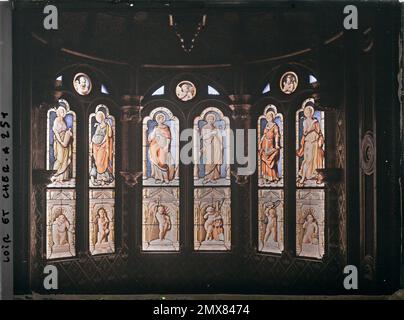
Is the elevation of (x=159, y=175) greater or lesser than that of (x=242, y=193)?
greater

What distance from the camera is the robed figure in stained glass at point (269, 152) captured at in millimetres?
4449

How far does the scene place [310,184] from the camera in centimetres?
447

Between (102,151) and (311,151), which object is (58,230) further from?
(311,151)

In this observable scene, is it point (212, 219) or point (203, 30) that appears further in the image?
point (212, 219)

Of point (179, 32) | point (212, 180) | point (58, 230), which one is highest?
point (179, 32)

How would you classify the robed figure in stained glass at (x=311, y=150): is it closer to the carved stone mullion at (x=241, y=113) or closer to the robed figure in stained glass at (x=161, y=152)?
the carved stone mullion at (x=241, y=113)

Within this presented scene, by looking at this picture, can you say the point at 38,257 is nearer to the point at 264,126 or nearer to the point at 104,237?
→ the point at 104,237

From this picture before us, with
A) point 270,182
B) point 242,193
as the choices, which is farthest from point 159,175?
point 270,182

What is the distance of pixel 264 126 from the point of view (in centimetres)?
448

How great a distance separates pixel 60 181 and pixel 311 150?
199 cm

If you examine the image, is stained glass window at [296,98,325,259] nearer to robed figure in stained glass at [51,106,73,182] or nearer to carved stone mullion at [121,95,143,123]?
carved stone mullion at [121,95,143,123]

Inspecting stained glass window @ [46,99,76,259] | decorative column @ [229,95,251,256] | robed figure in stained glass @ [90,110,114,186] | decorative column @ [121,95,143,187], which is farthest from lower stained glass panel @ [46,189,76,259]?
decorative column @ [229,95,251,256]

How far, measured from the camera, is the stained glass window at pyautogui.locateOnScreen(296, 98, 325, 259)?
4445mm
